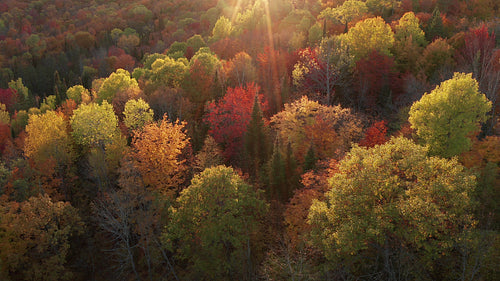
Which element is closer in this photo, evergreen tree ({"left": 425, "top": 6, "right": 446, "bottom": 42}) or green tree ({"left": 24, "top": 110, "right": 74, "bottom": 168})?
green tree ({"left": 24, "top": 110, "right": 74, "bottom": 168})

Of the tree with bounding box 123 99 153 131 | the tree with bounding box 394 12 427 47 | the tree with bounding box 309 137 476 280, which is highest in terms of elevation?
the tree with bounding box 394 12 427 47

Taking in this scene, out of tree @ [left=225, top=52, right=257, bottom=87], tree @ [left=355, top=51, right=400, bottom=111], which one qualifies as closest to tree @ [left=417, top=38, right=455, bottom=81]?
tree @ [left=355, top=51, right=400, bottom=111]

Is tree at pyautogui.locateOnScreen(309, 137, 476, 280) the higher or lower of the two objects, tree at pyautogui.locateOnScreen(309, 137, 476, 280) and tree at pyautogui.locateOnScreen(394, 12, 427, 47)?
the lower

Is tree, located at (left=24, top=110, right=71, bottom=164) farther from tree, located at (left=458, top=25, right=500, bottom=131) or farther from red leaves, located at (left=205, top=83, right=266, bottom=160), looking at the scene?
tree, located at (left=458, top=25, right=500, bottom=131)

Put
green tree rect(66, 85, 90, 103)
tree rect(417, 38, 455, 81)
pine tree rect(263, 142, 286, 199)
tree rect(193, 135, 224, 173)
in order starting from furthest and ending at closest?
green tree rect(66, 85, 90, 103)
tree rect(417, 38, 455, 81)
tree rect(193, 135, 224, 173)
pine tree rect(263, 142, 286, 199)

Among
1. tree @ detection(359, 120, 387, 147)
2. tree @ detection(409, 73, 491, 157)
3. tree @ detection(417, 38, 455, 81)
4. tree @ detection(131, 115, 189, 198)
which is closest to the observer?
tree @ detection(409, 73, 491, 157)

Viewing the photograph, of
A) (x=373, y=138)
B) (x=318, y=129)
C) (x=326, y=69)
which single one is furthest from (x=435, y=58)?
(x=318, y=129)

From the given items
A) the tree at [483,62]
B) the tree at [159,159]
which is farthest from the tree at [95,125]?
the tree at [483,62]
